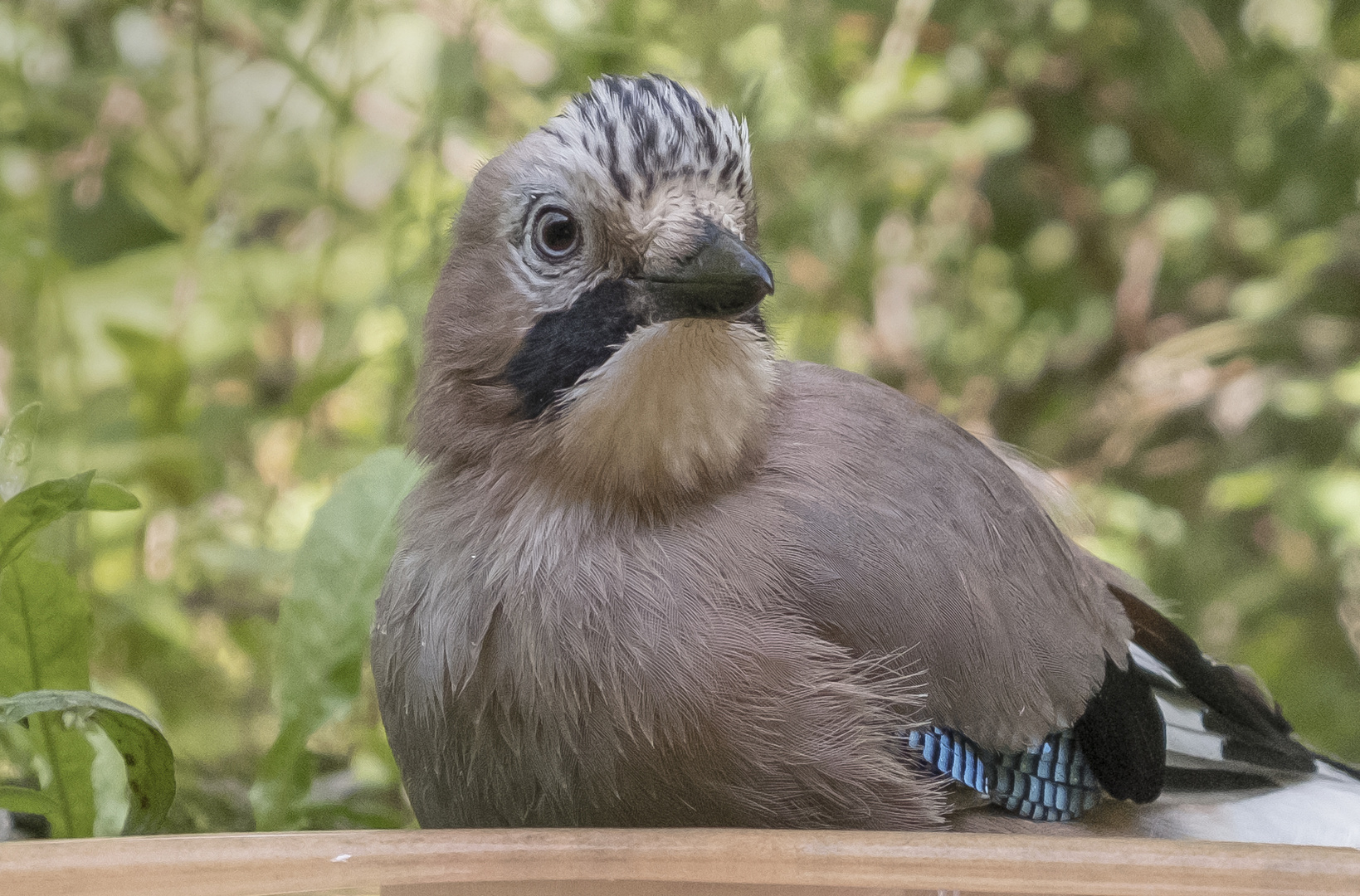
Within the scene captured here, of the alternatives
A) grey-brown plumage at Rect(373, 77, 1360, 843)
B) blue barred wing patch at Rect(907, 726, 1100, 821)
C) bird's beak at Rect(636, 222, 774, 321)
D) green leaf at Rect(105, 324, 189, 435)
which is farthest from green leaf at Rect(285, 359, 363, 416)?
blue barred wing patch at Rect(907, 726, 1100, 821)

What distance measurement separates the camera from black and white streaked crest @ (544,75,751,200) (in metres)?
1.36

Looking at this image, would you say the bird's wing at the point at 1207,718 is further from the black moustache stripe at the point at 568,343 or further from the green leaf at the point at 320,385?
the green leaf at the point at 320,385

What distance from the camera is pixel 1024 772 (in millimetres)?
1508

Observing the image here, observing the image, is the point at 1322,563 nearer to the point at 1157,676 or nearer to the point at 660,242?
the point at 1157,676

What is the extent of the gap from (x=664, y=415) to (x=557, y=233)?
238mm

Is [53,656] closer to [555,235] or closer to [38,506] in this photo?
[38,506]

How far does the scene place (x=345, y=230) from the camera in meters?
2.92

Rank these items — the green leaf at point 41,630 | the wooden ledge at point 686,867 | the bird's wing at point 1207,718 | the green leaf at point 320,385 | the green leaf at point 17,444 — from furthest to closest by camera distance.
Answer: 1. the green leaf at point 320,385
2. the bird's wing at point 1207,718
3. the green leaf at point 41,630
4. the green leaf at point 17,444
5. the wooden ledge at point 686,867

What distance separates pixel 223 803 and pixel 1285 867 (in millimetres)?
1587

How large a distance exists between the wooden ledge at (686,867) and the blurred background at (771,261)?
84 cm

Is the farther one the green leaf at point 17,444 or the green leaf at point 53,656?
the green leaf at point 53,656

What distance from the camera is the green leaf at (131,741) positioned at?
1.27m

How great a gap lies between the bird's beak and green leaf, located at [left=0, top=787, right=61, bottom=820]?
0.89 metres

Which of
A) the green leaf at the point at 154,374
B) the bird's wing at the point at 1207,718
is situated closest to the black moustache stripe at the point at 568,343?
the bird's wing at the point at 1207,718
